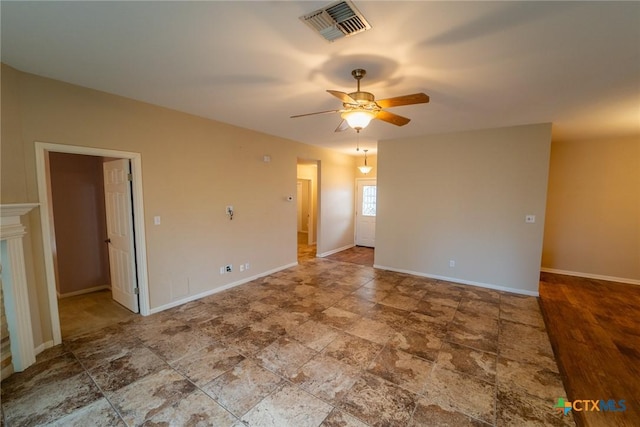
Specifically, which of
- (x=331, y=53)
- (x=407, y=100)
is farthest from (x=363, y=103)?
(x=331, y=53)

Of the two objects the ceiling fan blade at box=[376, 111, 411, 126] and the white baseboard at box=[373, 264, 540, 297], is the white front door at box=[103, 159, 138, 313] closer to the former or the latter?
the ceiling fan blade at box=[376, 111, 411, 126]

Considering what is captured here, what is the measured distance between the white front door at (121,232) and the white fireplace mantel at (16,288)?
99 cm

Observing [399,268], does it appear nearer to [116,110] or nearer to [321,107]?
[321,107]

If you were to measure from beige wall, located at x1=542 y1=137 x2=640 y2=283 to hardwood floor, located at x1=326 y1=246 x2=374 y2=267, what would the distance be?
12.6 ft

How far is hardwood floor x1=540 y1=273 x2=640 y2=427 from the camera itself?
217 centimetres

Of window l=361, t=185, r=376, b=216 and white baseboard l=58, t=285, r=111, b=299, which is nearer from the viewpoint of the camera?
white baseboard l=58, t=285, r=111, b=299

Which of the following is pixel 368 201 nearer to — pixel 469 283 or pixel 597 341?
pixel 469 283

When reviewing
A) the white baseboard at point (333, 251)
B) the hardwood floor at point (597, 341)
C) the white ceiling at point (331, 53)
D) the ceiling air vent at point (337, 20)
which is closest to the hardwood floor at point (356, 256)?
the white baseboard at point (333, 251)

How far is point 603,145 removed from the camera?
505cm

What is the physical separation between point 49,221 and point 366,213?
21.9 feet

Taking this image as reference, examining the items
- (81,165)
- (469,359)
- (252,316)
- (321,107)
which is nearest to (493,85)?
(321,107)

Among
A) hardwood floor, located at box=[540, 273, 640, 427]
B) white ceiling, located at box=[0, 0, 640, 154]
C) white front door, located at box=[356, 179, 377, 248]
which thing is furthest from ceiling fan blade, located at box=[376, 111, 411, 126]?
white front door, located at box=[356, 179, 377, 248]

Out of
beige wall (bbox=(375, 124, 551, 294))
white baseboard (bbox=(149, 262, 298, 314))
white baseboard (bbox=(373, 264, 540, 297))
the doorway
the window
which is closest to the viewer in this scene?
white baseboard (bbox=(149, 262, 298, 314))
